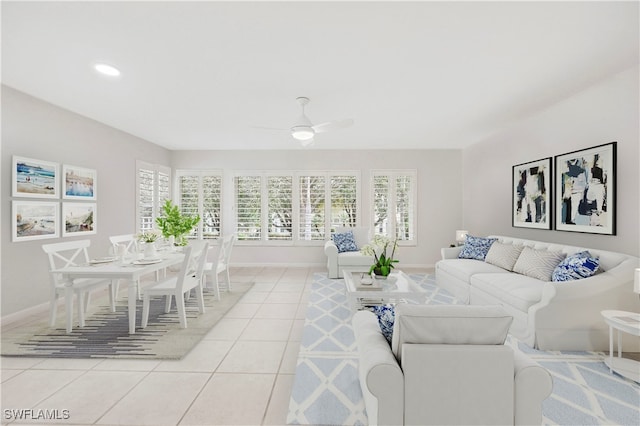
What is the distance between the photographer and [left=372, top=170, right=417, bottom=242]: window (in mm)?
7035

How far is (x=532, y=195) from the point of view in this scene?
4.57m

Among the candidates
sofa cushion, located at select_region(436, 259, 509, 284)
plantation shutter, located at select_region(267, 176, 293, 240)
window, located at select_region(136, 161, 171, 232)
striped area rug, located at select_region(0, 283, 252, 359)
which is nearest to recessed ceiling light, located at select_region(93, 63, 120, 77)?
striped area rug, located at select_region(0, 283, 252, 359)

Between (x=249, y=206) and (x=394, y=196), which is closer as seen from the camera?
(x=394, y=196)

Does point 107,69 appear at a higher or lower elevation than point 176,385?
higher

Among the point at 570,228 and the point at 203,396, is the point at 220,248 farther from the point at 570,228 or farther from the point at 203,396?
the point at 570,228

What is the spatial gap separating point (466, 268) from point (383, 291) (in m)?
1.62

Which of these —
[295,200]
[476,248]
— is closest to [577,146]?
[476,248]

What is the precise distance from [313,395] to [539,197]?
4.40 meters

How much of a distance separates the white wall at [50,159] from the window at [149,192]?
16cm

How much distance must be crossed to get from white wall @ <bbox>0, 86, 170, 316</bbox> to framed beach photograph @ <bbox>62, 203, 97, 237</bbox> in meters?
0.12

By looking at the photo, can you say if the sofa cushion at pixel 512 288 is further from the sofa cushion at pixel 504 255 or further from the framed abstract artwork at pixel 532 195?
the framed abstract artwork at pixel 532 195

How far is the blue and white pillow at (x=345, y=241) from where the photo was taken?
618 cm

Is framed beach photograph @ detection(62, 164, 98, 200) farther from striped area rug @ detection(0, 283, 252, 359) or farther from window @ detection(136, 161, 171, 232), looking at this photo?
striped area rug @ detection(0, 283, 252, 359)

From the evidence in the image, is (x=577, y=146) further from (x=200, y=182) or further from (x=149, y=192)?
(x=149, y=192)
